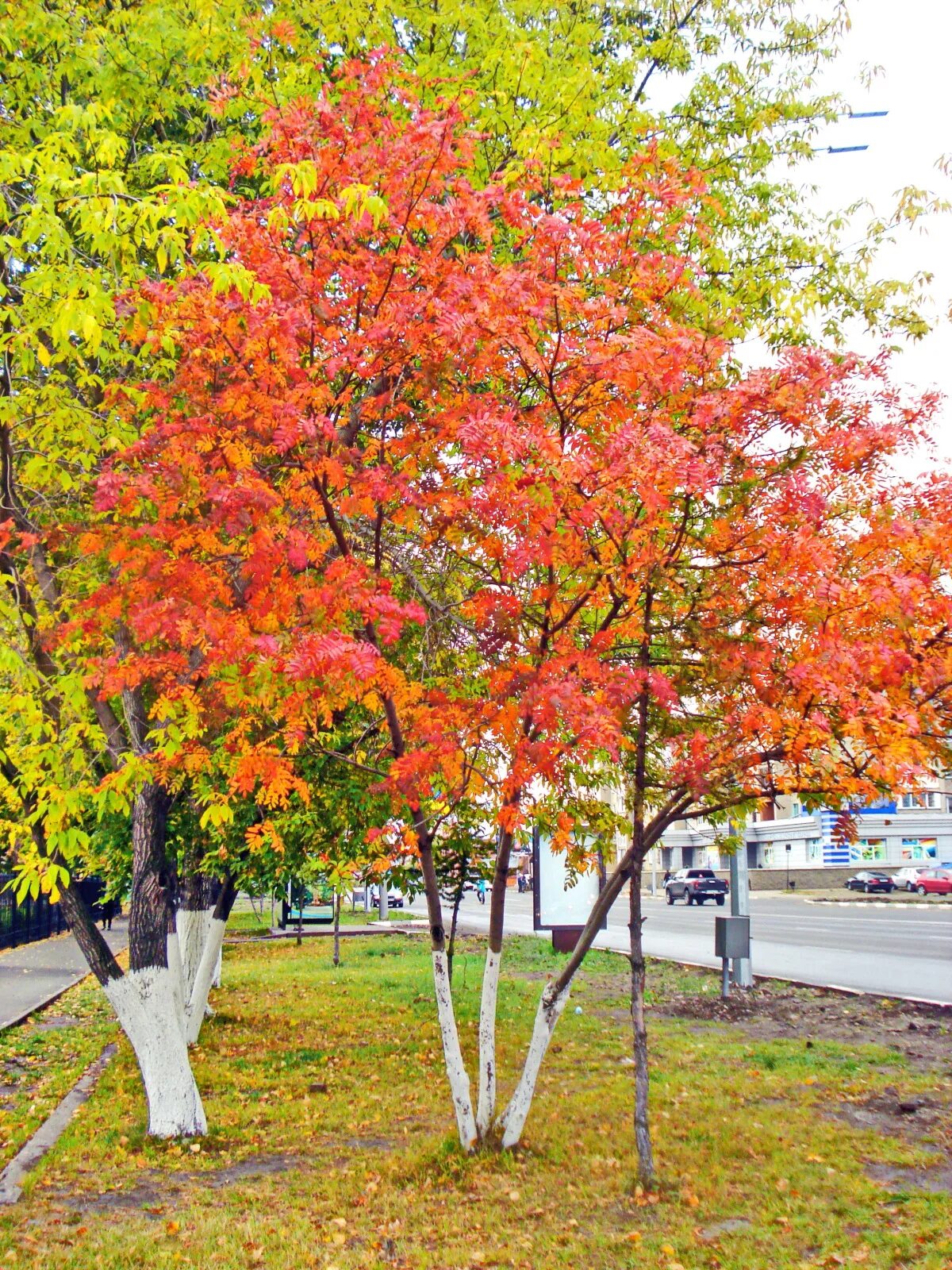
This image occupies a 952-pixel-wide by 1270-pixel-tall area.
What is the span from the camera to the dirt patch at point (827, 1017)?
1165cm

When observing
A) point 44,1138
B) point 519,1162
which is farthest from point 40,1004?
point 519,1162

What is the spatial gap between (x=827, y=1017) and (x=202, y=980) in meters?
7.31

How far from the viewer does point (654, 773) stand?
7.53 metres

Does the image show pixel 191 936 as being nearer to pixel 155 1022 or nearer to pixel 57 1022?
pixel 57 1022

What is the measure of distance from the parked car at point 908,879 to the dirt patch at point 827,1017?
4321 centimetres

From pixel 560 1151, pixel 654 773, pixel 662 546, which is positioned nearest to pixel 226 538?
pixel 662 546

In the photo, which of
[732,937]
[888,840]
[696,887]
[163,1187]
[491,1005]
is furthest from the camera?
[888,840]

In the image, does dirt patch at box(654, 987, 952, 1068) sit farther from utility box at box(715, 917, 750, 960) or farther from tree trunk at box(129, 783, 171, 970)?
tree trunk at box(129, 783, 171, 970)

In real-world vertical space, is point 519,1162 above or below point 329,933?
above

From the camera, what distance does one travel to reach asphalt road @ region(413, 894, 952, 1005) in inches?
699

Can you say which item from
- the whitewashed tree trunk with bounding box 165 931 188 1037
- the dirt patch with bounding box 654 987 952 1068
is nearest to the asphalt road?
the dirt patch with bounding box 654 987 952 1068

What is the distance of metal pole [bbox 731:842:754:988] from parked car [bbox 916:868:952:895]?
1625 inches

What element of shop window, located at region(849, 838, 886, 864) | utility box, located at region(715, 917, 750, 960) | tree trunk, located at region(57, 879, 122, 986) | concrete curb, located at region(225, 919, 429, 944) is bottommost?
concrete curb, located at region(225, 919, 429, 944)

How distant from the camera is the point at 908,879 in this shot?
5650 centimetres
